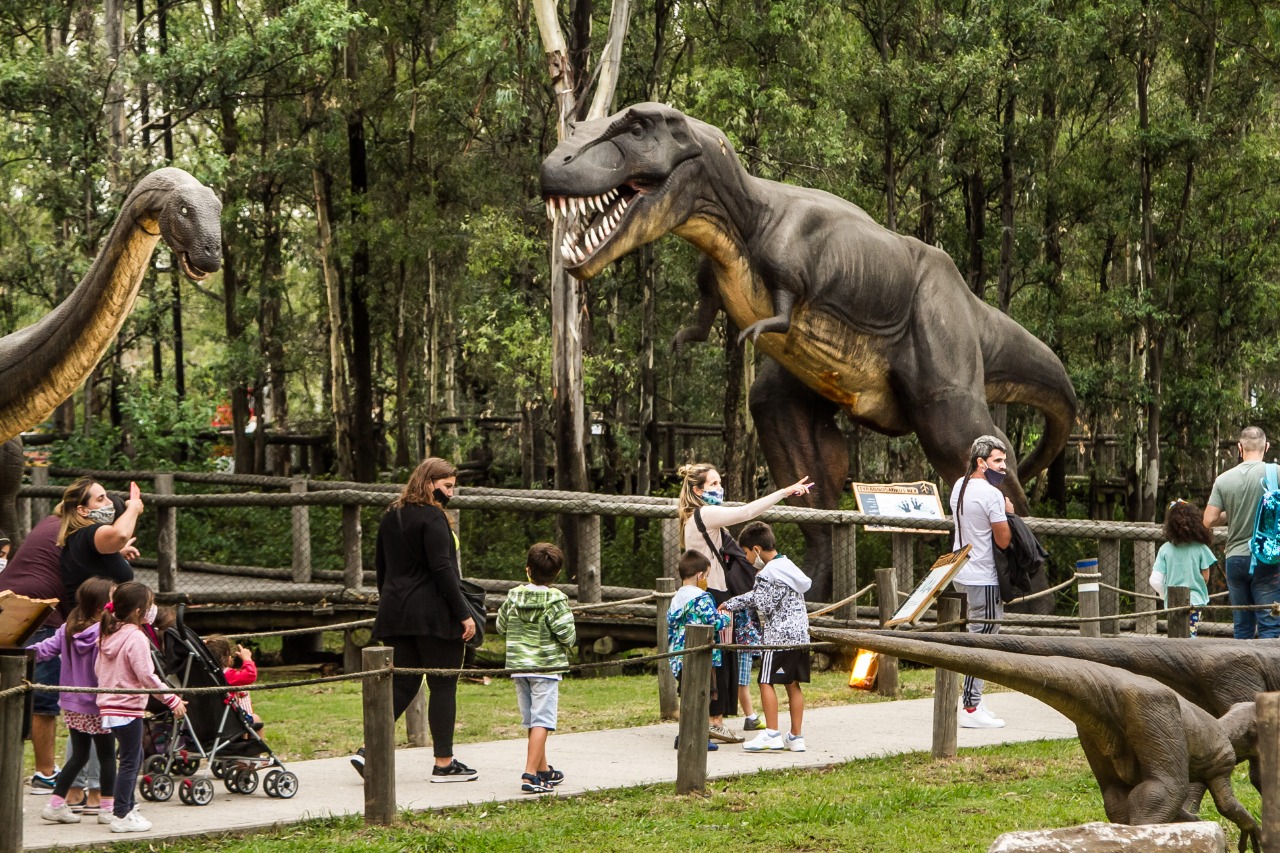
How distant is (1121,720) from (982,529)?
418 centimetres

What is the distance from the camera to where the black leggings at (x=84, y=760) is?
6.63 m

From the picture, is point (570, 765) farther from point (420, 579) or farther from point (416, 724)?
point (420, 579)

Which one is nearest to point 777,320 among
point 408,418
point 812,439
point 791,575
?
point 812,439

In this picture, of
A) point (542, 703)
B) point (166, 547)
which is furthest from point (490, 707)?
point (166, 547)

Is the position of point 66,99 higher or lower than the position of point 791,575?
higher

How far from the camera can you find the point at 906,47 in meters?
18.7

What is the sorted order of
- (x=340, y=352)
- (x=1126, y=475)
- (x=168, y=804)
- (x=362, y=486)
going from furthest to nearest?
(x=340, y=352) < (x=1126, y=475) < (x=362, y=486) < (x=168, y=804)

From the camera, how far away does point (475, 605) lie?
7.68 m

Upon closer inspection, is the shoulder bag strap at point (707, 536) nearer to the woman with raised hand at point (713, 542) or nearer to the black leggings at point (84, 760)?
the woman with raised hand at point (713, 542)

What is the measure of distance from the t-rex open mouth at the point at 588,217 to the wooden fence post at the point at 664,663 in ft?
6.67

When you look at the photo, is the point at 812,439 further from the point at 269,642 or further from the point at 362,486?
the point at 269,642

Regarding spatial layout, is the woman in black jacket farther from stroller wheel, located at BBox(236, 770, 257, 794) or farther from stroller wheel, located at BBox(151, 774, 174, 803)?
stroller wheel, located at BBox(151, 774, 174, 803)

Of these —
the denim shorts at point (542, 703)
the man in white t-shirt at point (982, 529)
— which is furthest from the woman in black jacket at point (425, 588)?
the man in white t-shirt at point (982, 529)

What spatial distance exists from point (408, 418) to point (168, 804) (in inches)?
704
